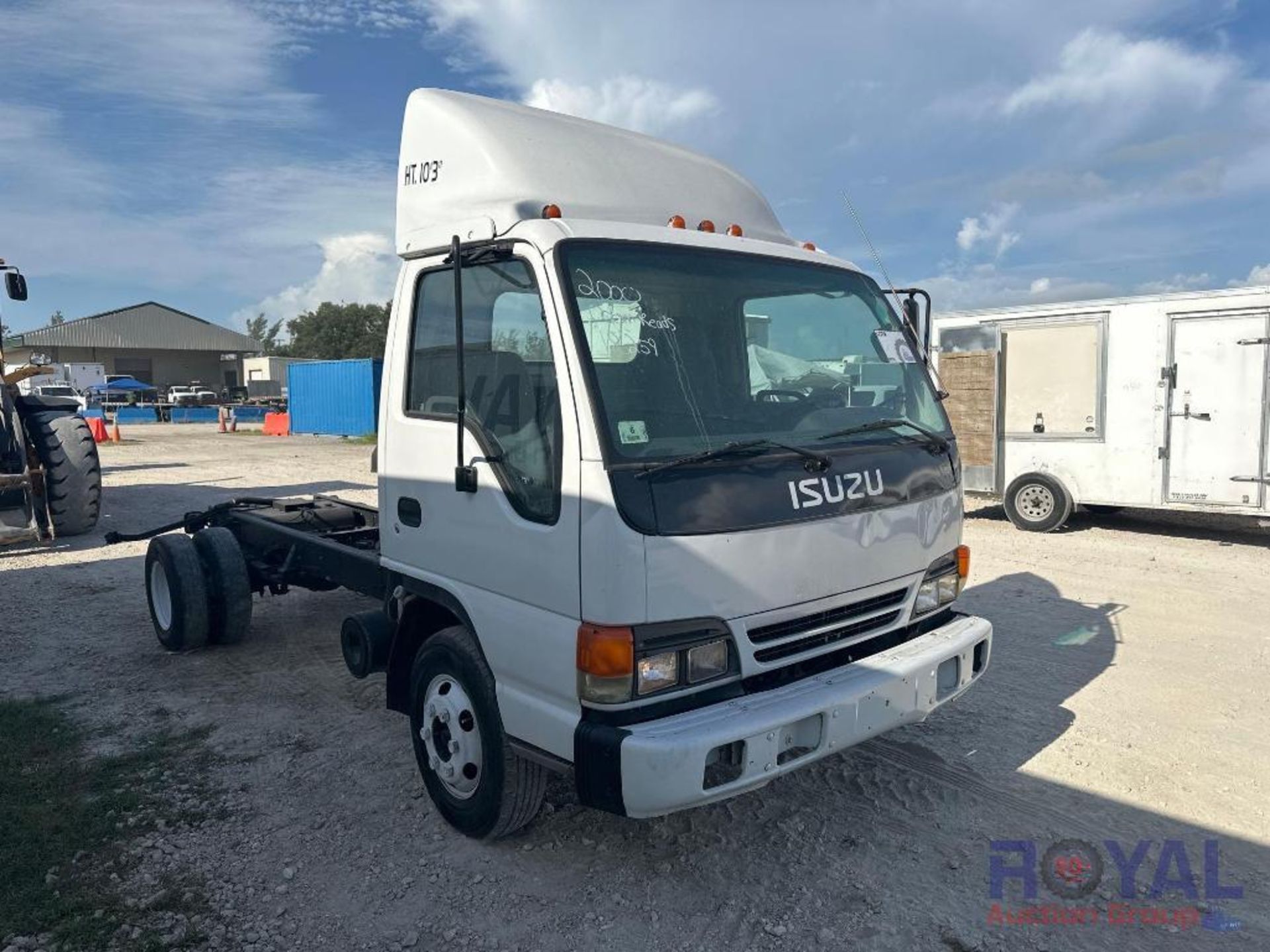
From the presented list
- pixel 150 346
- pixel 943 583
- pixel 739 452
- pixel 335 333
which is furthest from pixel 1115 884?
pixel 335 333

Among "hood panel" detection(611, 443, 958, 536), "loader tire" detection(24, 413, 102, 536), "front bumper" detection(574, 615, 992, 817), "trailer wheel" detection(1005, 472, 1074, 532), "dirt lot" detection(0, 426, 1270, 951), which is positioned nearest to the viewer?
"front bumper" detection(574, 615, 992, 817)

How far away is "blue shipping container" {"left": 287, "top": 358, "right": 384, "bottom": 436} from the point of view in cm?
2836

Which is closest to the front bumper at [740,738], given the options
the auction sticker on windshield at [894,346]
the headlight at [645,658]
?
the headlight at [645,658]

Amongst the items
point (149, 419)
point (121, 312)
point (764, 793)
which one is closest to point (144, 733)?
point (764, 793)

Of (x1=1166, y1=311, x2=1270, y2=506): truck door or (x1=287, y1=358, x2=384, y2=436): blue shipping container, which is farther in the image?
(x1=287, y1=358, x2=384, y2=436): blue shipping container

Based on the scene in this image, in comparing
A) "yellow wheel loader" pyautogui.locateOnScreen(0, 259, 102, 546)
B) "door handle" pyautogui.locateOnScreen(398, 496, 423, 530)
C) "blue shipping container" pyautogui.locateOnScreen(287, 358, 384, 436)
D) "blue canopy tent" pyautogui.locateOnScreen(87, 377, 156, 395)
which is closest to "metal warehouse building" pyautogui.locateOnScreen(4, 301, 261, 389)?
"blue canopy tent" pyautogui.locateOnScreen(87, 377, 156, 395)

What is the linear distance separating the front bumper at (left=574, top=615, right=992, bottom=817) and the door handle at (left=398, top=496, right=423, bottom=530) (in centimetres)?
136

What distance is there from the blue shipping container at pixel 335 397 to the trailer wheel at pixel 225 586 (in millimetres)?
21465

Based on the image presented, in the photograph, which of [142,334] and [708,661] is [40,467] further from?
[142,334]

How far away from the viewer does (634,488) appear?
9.96ft

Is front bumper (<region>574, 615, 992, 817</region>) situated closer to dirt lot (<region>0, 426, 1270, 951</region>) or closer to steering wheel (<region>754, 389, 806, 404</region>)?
dirt lot (<region>0, 426, 1270, 951</region>)

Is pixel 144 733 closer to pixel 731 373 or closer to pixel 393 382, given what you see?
pixel 393 382

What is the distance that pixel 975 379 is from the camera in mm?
11352

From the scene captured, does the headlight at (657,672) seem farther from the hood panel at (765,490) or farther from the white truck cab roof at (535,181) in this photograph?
the white truck cab roof at (535,181)
